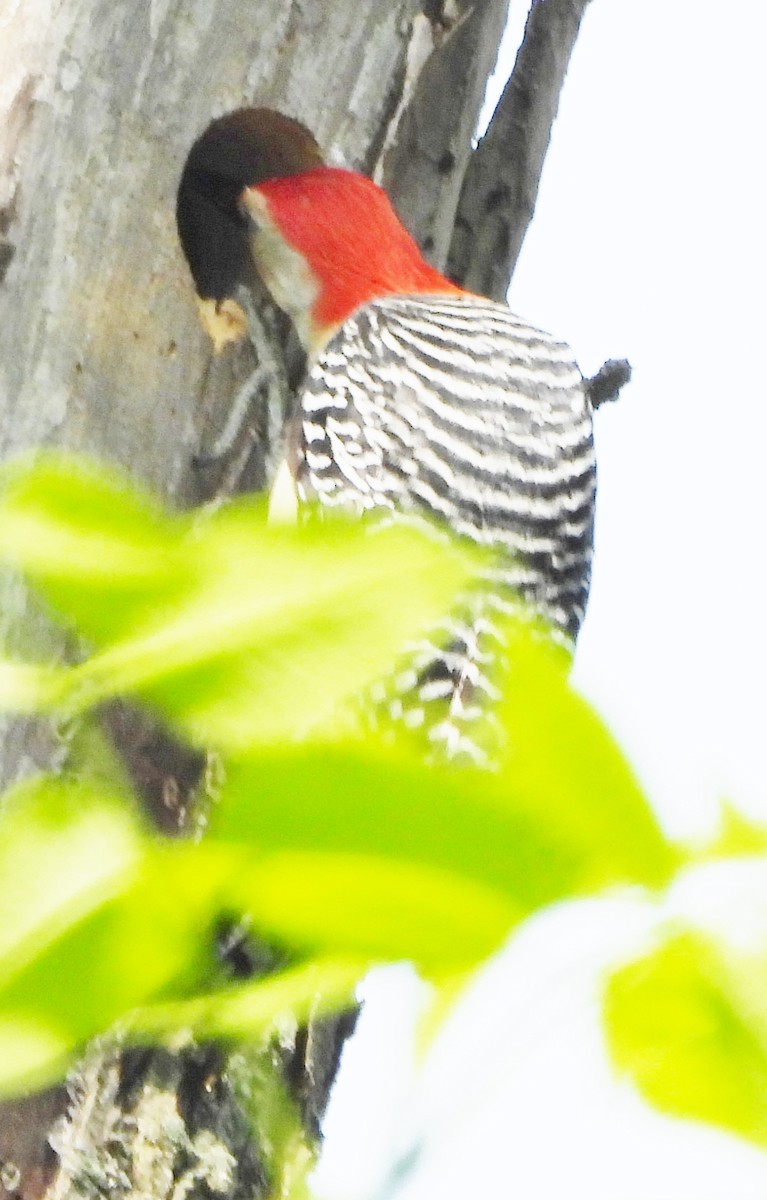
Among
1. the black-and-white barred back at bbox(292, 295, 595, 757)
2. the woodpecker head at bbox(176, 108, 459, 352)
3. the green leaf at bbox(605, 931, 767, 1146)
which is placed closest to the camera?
the green leaf at bbox(605, 931, 767, 1146)

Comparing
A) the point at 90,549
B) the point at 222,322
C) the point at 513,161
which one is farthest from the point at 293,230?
the point at 90,549

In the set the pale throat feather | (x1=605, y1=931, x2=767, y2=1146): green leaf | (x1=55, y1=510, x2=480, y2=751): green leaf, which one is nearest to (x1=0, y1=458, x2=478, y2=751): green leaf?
(x1=55, y1=510, x2=480, y2=751): green leaf

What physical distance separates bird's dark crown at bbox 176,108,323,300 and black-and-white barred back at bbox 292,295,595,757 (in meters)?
0.28

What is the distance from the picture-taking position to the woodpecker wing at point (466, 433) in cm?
286

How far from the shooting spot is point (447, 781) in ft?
1.83

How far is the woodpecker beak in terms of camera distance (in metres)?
2.74

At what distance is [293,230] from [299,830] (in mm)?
3129

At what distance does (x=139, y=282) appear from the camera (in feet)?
8.54

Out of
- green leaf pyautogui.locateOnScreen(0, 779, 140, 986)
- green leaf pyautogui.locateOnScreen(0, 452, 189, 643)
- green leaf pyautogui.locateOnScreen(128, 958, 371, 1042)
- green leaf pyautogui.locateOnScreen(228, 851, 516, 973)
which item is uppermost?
green leaf pyautogui.locateOnScreen(0, 452, 189, 643)

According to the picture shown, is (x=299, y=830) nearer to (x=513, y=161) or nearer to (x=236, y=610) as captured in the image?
(x=236, y=610)

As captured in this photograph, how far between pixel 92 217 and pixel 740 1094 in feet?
7.26

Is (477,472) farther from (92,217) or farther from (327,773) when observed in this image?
(327,773)

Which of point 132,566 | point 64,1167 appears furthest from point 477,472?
point 132,566

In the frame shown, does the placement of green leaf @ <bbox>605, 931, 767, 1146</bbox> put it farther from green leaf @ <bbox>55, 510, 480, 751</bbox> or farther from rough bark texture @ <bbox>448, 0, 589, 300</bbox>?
rough bark texture @ <bbox>448, 0, 589, 300</bbox>
